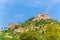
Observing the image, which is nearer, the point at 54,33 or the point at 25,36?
the point at 54,33

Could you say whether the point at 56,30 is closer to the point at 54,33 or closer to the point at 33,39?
the point at 54,33

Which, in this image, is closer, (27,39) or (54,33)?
(54,33)

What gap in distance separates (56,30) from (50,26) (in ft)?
7.91

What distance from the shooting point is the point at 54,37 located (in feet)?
282

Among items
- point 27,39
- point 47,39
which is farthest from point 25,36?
point 47,39

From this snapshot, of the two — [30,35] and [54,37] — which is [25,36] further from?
[54,37]

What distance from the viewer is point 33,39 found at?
297 ft

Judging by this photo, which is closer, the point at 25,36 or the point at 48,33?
the point at 48,33

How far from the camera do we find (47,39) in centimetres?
8662

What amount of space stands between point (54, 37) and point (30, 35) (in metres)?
9.36

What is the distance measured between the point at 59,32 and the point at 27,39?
1125 centimetres

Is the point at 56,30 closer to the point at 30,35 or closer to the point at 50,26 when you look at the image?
the point at 50,26

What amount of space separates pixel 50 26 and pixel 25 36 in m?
10.1

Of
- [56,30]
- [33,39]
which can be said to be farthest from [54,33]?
[33,39]
